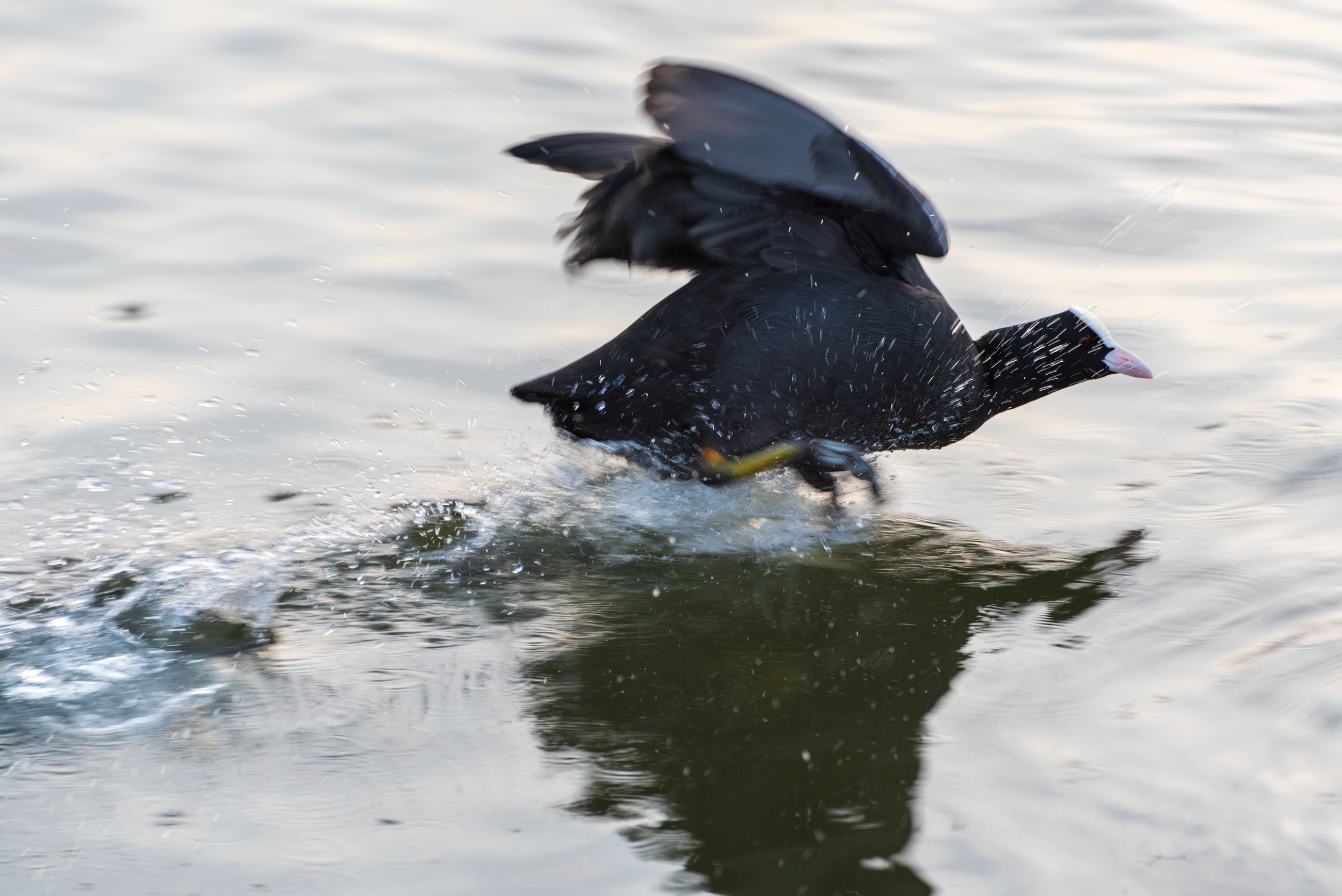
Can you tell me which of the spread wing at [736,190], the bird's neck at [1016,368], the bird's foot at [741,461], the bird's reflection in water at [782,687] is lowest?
the bird's reflection in water at [782,687]

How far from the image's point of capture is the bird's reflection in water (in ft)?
7.95

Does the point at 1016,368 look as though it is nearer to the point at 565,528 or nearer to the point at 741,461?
the point at 741,461

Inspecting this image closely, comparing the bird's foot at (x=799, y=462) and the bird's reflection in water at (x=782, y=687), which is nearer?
the bird's reflection in water at (x=782, y=687)

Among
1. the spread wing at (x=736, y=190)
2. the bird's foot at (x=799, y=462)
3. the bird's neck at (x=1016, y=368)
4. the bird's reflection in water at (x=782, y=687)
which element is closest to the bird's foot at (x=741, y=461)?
the bird's foot at (x=799, y=462)

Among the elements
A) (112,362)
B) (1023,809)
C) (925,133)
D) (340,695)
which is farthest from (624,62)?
(1023,809)

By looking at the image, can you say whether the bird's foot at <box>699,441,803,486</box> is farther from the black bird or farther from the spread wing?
the spread wing

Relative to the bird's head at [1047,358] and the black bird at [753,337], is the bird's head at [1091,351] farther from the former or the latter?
the black bird at [753,337]

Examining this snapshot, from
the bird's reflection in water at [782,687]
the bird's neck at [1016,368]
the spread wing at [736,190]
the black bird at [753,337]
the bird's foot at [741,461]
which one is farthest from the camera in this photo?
the bird's neck at [1016,368]

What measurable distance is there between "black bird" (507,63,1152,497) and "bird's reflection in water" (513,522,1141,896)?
371 mm

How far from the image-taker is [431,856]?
2.34 m

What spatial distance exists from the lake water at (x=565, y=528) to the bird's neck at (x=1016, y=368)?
155 mm

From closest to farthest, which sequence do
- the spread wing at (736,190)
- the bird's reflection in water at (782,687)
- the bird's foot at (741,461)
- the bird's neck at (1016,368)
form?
1. the bird's reflection in water at (782,687)
2. the spread wing at (736,190)
3. the bird's foot at (741,461)
4. the bird's neck at (1016,368)

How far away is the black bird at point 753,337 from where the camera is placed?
150 inches

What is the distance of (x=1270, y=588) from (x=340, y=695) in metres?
2.00
